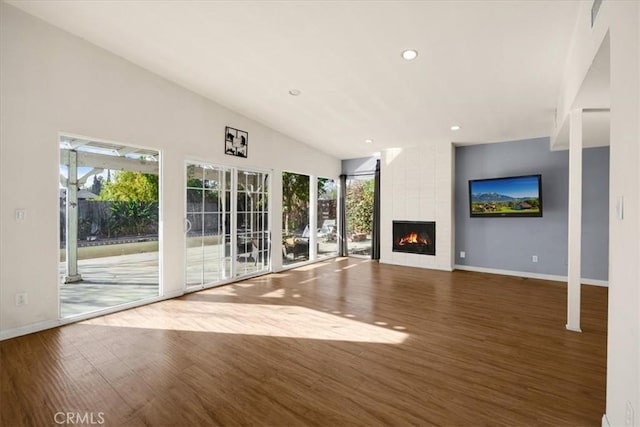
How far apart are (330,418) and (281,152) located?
535 centimetres

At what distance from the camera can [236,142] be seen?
549 cm

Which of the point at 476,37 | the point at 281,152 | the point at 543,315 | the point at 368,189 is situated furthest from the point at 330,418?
the point at 368,189

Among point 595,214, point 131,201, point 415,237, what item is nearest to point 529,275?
point 595,214

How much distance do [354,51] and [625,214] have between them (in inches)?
114

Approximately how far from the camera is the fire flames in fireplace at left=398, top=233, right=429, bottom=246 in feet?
22.5

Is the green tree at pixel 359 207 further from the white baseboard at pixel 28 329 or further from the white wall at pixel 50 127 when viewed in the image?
the white baseboard at pixel 28 329

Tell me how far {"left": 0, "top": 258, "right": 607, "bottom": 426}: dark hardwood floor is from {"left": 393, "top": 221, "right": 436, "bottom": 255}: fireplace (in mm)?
2419

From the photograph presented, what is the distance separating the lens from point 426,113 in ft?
16.5

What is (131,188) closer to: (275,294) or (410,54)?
(275,294)

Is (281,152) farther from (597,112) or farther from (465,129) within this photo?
(597,112)

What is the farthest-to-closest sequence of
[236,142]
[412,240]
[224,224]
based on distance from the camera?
[412,240] → [236,142] → [224,224]

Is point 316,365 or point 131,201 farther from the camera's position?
point 131,201

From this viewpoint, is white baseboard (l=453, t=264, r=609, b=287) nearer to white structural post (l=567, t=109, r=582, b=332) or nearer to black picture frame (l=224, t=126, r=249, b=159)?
white structural post (l=567, t=109, r=582, b=332)

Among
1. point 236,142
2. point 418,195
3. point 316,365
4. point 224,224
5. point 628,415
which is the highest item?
point 236,142
